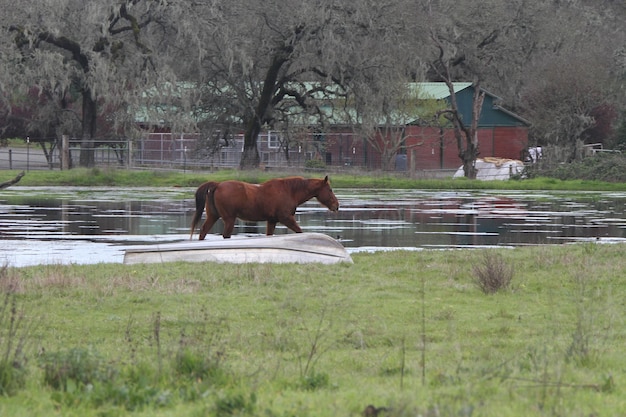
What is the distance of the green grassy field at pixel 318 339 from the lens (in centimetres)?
734

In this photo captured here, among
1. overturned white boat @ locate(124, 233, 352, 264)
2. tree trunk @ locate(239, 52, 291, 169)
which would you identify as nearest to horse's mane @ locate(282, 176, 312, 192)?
overturned white boat @ locate(124, 233, 352, 264)

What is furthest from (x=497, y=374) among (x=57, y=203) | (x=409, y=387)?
(x=57, y=203)

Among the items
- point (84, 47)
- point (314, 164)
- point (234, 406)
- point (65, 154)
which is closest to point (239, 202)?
point (234, 406)

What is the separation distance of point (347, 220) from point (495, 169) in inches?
→ 1343

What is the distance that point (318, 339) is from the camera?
10.6 m

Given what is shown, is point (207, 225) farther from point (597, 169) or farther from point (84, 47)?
point (597, 169)

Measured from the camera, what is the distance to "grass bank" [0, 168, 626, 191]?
1884 inches

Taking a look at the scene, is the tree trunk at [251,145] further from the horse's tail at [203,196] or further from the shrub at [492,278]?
the shrub at [492,278]

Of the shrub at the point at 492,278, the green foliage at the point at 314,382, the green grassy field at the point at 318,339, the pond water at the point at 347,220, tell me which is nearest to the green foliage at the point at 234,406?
the green grassy field at the point at 318,339

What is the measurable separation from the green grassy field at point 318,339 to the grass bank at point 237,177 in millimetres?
30855

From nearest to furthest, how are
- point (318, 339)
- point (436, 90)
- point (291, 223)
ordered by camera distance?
point (318, 339)
point (291, 223)
point (436, 90)

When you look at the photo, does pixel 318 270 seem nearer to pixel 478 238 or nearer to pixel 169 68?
pixel 478 238

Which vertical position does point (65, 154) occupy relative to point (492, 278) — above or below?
above

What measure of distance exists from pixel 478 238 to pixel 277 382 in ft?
56.1
